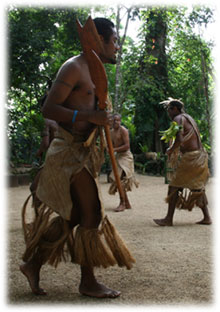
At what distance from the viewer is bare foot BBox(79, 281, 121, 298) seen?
240 centimetres

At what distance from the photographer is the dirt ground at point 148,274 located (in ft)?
7.80

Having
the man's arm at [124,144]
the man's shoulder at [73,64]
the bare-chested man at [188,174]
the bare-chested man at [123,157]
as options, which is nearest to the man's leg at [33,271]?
the man's shoulder at [73,64]

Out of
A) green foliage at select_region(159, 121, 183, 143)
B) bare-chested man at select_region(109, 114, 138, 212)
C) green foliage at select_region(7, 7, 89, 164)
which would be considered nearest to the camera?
green foliage at select_region(159, 121, 183, 143)

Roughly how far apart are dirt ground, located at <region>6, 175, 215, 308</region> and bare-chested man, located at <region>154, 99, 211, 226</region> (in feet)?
0.88

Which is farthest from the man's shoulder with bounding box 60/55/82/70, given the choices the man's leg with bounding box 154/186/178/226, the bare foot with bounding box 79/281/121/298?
the man's leg with bounding box 154/186/178/226

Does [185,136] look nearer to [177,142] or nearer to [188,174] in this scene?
[177,142]

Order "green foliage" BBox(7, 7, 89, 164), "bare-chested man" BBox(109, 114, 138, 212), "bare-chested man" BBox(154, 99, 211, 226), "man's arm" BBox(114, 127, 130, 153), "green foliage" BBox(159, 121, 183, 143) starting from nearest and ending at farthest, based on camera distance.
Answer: "green foliage" BBox(159, 121, 183, 143)
"bare-chested man" BBox(154, 99, 211, 226)
"bare-chested man" BBox(109, 114, 138, 212)
"man's arm" BBox(114, 127, 130, 153)
"green foliage" BBox(7, 7, 89, 164)

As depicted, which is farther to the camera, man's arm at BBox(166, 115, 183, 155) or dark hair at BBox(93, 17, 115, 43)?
man's arm at BBox(166, 115, 183, 155)

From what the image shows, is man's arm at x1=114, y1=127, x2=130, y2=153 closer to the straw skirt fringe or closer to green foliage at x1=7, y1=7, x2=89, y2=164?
the straw skirt fringe

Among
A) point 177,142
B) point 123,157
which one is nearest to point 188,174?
point 177,142

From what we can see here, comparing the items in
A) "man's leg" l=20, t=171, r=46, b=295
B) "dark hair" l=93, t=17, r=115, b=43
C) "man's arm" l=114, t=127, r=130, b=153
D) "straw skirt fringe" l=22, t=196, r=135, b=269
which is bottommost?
"man's leg" l=20, t=171, r=46, b=295

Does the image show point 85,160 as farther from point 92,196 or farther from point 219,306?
point 219,306

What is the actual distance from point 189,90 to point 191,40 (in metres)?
3.30

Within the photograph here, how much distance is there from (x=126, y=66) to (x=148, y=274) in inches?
432
